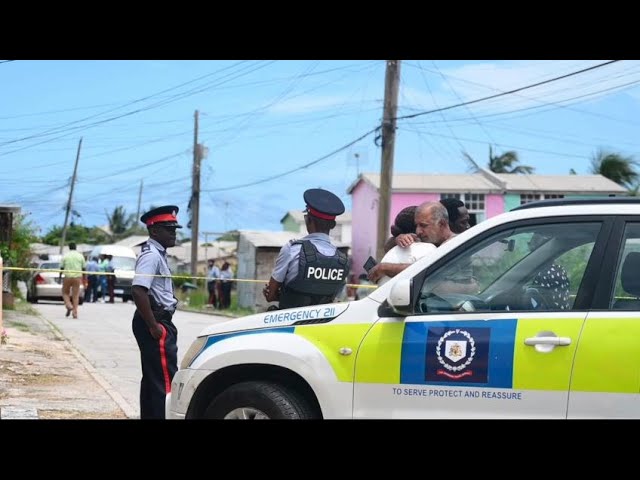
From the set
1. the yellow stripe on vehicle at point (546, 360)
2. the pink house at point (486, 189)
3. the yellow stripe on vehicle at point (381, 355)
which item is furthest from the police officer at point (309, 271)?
the pink house at point (486, 189)

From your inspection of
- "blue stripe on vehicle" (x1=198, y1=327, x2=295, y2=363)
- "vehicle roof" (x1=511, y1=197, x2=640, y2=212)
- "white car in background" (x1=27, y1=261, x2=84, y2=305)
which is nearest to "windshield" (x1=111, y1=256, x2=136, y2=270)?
"white car in background" (x1=27, y1=261, x2=84, y2=305)

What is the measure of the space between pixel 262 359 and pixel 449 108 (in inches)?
775

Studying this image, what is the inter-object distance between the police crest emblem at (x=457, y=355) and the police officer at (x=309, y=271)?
5.66 feet

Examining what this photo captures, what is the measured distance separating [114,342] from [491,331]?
12421mm

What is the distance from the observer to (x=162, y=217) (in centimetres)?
746

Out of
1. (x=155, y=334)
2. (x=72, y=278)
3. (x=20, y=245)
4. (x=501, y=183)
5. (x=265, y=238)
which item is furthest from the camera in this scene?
(x=501, y=183)

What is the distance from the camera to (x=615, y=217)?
5008 mm

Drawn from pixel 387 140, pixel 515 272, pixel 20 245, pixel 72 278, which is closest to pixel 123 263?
pixel 20 245

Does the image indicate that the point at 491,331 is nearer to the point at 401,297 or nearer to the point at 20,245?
the point at 401,297

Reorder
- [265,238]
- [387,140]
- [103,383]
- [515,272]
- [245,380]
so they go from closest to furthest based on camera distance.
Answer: [515,272]
[245,380]
[103,383]
[387,140]
[265,238]
